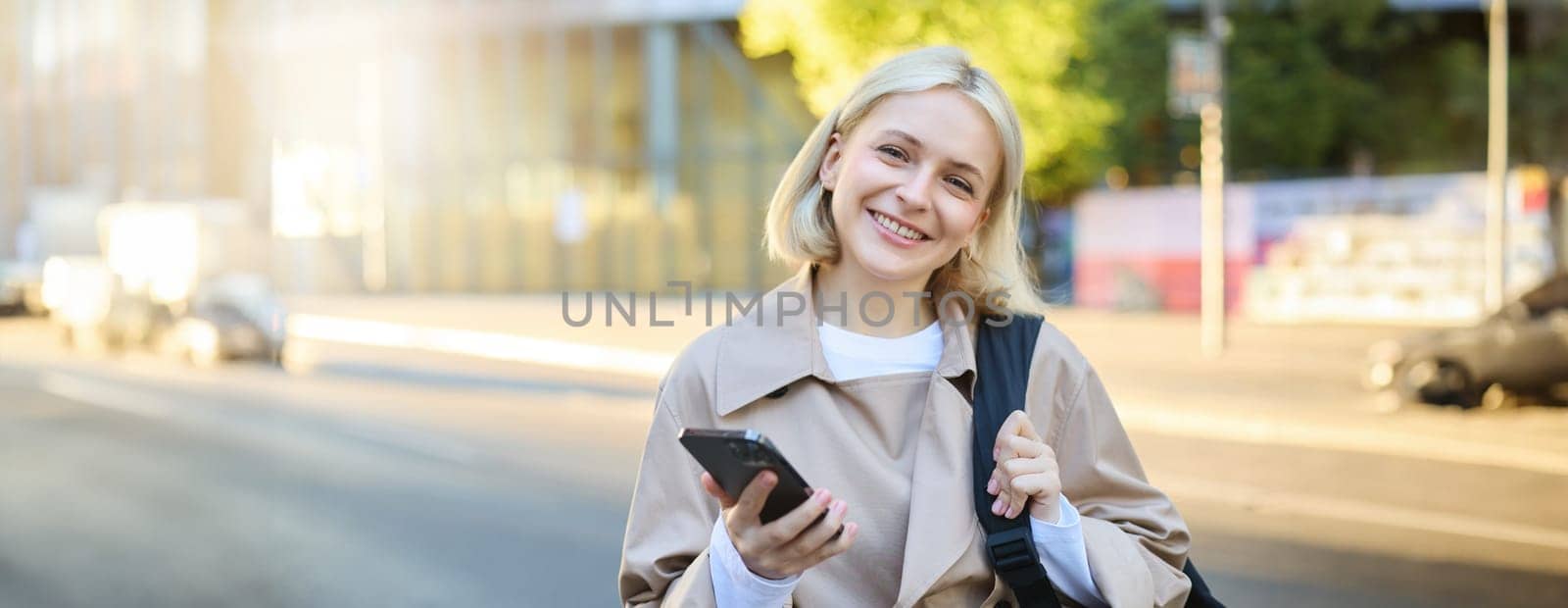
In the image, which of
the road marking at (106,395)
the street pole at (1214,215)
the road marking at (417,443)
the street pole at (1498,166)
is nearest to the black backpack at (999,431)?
the road marking at (417,443)

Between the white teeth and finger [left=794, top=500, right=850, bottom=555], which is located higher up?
the white teeth

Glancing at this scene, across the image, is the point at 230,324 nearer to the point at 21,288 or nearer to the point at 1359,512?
the point at 21,288

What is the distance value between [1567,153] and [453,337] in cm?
2319

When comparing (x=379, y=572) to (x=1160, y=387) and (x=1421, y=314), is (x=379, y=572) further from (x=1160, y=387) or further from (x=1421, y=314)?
(x=1421, y=314)

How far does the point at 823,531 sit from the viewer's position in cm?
174

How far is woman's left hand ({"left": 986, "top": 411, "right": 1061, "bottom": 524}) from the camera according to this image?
1.87 metres

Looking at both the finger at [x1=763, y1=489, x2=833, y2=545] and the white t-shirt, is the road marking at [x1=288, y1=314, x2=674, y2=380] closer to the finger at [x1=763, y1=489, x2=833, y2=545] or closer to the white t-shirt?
the white t-shirt

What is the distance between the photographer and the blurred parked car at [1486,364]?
12.0m

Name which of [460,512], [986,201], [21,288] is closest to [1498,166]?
[460,512]

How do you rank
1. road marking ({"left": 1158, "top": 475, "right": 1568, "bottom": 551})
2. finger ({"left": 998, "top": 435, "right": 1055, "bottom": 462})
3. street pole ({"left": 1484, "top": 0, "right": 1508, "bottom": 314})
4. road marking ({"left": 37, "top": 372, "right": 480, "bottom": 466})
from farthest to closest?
1. street pole ({"left": 1484, "top": 0, "right": 1508, "bottom": 314})
2. road marking ({"left": 37, "top": 372, "right": 480, "bottom": 466})
3. road marking ({"left": 1158, "top": 475, "right": 1568, "bottom": 551})
4. finger ({"left": 998, "top": 435, "right": 1055, "bottom": 462})

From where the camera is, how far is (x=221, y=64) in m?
35.3

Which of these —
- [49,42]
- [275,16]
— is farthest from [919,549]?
[275,16]

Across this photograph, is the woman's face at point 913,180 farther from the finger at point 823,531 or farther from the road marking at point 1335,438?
the road marking at point 1335,438

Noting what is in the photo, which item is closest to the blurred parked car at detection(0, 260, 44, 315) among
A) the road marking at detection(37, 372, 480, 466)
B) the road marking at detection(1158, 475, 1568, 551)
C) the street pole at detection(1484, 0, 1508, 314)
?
the road marking at detection(37, 372, 480, 466)
